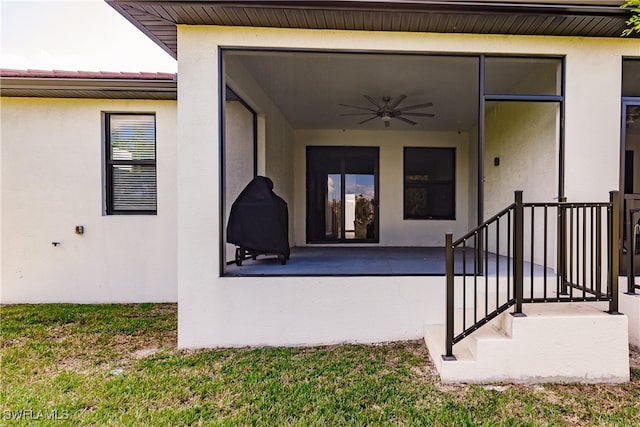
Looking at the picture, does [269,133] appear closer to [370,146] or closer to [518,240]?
[370,146]

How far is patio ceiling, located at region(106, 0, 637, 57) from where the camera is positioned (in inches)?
107

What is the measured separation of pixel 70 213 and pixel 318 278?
3.86 metres

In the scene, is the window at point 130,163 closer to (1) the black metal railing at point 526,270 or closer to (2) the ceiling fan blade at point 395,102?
(2) the ceiling fan blade at point 395,102

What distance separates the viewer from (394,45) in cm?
311

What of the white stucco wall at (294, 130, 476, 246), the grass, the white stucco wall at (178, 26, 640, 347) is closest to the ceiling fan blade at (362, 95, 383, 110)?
the white stucco wall at (294, 130, 476, 246)

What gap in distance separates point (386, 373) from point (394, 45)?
118 inches

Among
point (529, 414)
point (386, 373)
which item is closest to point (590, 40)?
point (529, 414)

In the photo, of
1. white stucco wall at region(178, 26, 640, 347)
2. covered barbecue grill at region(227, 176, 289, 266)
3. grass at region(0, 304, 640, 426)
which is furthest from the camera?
covered barbecue grill at region(227, 176, 289, 266)

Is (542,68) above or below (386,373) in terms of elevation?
above

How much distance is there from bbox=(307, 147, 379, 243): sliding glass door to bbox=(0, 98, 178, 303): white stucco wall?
11.0 feet

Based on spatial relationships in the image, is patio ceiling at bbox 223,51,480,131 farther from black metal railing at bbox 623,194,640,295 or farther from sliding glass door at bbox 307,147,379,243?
black metal railing at bbox 623,194,640,295

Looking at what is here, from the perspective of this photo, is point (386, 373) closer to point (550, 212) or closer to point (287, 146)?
point (550, 212)

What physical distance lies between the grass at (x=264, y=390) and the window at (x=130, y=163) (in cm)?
201

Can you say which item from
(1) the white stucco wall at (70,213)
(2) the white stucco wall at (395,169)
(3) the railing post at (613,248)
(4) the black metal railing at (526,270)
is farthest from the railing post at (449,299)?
(2) the white stucco wall at (395,169)
